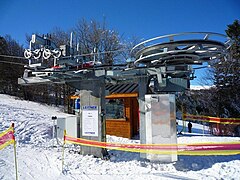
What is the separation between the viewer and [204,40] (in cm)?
452


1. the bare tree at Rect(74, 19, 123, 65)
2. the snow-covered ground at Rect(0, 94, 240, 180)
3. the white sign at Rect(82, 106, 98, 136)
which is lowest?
the snow-covered ground at Rect(0, 94, 240, 180)

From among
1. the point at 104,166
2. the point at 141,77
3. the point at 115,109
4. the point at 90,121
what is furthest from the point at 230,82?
the point at 104,166

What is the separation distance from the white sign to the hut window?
4.98m

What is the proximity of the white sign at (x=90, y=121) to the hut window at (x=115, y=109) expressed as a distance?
4978mm

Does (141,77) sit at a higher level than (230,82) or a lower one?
lower

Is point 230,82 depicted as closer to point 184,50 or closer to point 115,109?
point 115,109

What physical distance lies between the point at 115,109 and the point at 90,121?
17.1ft

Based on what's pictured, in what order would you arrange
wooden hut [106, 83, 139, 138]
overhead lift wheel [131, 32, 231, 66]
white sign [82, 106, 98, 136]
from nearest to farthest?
overhead lift wheel [131, 32, 231, 66] → white sign [82, 106, 98, 136] → wooden hut [106, 83, 139, 138]

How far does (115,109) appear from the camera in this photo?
12891 millimetres

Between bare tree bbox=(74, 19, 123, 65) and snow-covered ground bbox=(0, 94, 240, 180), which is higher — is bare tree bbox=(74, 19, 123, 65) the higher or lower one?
the higher one

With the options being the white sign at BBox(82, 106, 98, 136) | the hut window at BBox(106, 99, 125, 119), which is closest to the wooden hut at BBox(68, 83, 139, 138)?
the hut window at BBox(106, 99, 125, 119)

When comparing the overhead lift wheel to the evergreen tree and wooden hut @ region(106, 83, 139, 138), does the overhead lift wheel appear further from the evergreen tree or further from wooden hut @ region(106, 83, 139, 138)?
the evergreen tree

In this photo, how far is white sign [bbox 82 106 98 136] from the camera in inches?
302

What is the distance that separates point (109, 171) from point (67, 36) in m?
21.9
